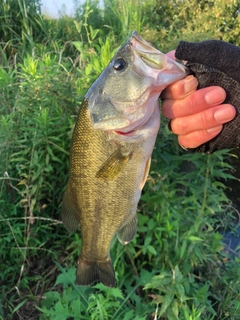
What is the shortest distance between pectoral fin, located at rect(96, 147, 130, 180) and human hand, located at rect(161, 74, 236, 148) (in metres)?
0.25

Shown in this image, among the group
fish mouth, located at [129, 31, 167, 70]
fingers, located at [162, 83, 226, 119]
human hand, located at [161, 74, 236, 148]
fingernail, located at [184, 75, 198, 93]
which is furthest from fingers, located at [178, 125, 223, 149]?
fish mouth, located at [129, 31, 167, 70]

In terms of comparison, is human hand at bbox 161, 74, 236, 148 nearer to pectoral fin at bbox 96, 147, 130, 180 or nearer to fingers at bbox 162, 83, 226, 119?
fingers at bbox 162, 83, 226, 119

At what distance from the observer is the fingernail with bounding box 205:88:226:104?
4.52 ft

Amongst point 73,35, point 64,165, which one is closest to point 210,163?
point 64,165

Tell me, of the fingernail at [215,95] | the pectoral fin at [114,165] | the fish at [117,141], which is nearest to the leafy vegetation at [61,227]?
the fish at [117,141]

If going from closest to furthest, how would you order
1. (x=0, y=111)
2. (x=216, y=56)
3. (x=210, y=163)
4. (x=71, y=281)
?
(x=216, y=56), (x=71, y=281), (x=210, y=163), (x=0, y=111)

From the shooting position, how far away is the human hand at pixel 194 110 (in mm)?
1390

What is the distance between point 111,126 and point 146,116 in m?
0.15

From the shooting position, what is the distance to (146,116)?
1465 millimetres

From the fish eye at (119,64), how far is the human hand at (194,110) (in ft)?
0.62

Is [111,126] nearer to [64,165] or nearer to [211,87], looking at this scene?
[211,87]

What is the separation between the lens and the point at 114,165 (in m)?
1.59

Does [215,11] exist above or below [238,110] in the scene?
below

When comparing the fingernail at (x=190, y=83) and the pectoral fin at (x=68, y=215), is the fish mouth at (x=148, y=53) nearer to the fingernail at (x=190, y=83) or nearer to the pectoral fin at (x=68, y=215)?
the fingernail at (x=190, y=83)
